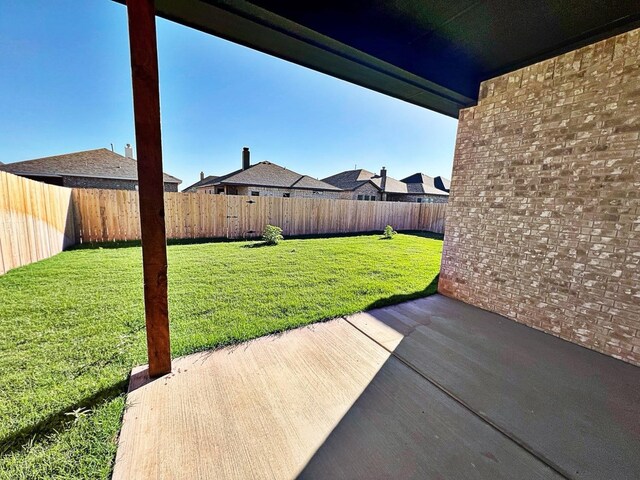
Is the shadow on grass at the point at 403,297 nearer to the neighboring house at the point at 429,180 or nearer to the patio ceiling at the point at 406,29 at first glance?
the patio ceiling at the point at 406,29

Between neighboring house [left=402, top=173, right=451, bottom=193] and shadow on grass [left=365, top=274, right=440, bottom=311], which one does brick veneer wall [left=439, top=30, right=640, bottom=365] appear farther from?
neighboring house [left=402, top=173, right=451, bottom=193]

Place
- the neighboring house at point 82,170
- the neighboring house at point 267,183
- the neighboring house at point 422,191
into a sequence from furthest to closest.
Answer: the neighboring house at point 422,191 → the neighboring house at point 267,183 → the neighboring house at point 82,170

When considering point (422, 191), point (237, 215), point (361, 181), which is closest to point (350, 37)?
point (237, 215)

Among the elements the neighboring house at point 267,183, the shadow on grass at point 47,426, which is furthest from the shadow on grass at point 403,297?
the neighboring house at point 267,183

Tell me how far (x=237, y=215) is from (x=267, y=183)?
23.7ft

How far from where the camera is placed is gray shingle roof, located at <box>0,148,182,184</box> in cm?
1303

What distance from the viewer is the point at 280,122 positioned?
14.9 m

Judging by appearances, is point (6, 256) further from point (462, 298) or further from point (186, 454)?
point (462, 298)

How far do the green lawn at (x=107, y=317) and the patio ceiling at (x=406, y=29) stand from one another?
3206 millimetres

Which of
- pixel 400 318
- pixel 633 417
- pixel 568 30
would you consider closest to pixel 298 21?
pixel 568 30

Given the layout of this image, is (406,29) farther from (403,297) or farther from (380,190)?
(380,190)

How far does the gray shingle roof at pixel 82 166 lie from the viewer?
13031mm

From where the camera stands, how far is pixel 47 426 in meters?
1.64

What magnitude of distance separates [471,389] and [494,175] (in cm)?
321
